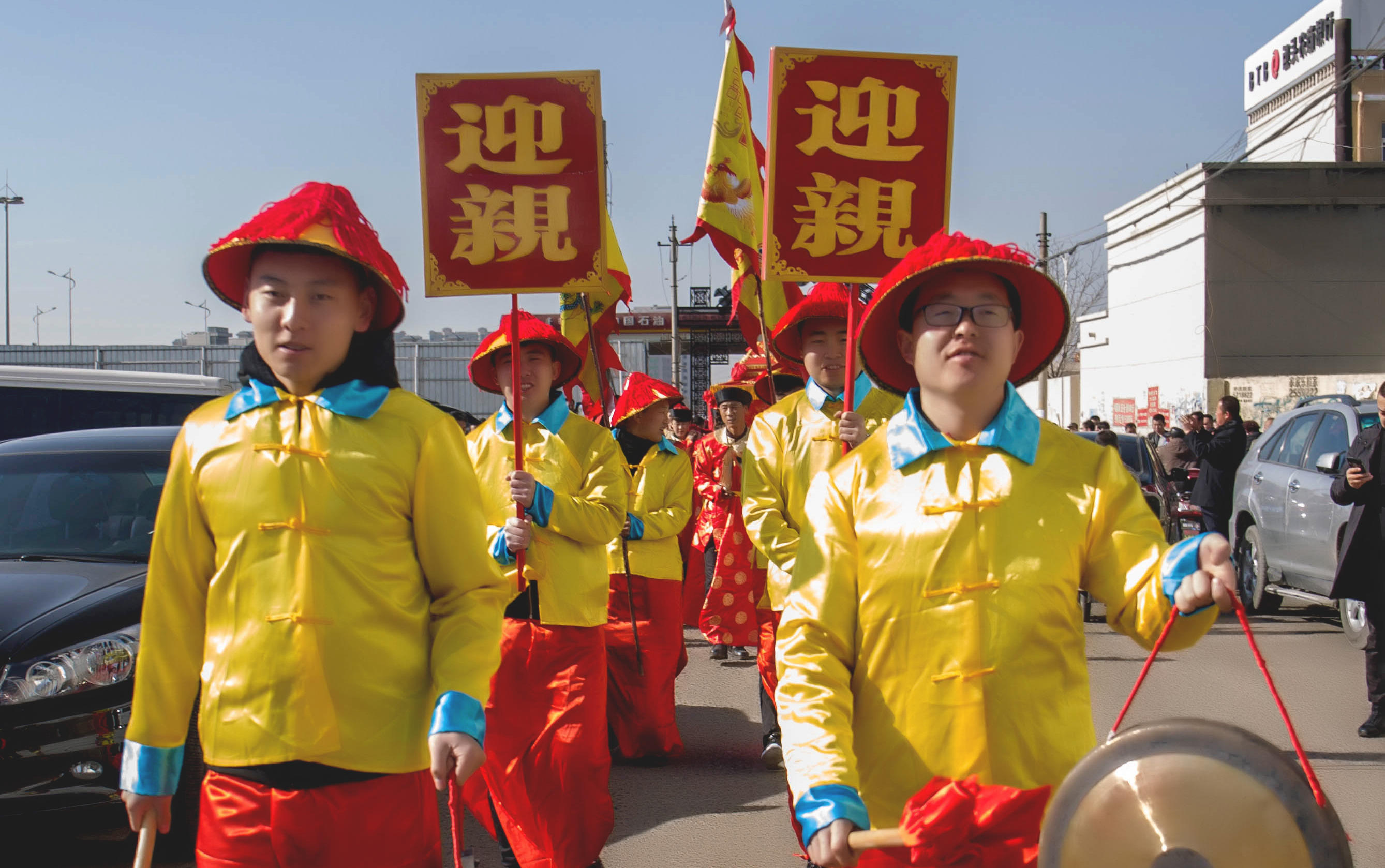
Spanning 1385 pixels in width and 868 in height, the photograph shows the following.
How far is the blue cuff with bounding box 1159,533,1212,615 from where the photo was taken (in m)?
2.01

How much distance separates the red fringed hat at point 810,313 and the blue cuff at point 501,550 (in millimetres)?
1715

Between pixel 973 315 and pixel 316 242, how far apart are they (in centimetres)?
136

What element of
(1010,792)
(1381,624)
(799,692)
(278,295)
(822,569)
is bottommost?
(1381,624)

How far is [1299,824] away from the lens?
1649 millimetres

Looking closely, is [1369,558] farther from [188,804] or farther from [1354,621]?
[188,804]

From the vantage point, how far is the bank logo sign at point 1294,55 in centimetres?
4044

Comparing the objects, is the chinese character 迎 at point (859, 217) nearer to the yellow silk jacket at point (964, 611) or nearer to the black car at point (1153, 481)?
the yellow silk jacket at point (964, 611)

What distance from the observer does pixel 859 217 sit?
462 centimetres

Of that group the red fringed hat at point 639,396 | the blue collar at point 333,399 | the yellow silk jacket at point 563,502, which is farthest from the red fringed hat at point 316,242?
the red fringed hat at point 639,396

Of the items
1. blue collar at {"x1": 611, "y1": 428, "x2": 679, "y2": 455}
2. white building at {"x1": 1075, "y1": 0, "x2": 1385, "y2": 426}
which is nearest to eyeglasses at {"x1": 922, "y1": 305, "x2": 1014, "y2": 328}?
blue collar at {"x1": 611, "y1": 428, "x2": 679, "y2": 455}

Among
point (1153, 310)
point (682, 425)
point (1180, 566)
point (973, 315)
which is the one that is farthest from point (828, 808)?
point (1153, 310)

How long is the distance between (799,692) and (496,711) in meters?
2.58

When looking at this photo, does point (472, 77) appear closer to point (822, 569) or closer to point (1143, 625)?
point (822, 569)

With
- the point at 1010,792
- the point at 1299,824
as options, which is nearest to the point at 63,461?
the point at 1010,792
